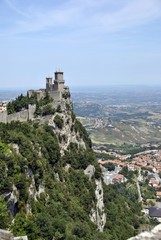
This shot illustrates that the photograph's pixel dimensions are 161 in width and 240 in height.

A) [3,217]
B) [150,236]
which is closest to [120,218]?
[3,217]

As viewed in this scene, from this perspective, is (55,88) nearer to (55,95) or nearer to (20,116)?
(55,95)

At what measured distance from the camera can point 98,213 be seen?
40.9m

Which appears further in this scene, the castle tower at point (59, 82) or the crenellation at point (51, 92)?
the castle tower at point (59, 82)

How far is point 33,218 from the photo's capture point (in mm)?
24797

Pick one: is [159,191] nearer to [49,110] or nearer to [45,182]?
[49,110]

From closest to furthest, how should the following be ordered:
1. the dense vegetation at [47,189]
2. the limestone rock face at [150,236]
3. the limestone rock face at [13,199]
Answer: the limestone rock face at [150,236] → the limestone rock face at [13,199] → the dense vegetation at [47,189]

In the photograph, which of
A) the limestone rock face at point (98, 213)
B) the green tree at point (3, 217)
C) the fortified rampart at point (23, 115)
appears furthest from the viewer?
the limestone rock face at point (98, 213)

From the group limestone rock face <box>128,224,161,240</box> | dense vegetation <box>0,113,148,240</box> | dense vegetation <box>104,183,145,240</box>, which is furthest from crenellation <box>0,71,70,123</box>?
limestone rock face <box>128,224,161,240</box>

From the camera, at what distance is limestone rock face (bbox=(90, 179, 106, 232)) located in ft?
129

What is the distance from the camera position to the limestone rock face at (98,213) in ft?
129

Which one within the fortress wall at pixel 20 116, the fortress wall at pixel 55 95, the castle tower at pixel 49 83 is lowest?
the fortress wall at pixel 20 116

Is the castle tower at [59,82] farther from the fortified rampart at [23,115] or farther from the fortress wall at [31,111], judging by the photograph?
the fortress wall at [31,111]

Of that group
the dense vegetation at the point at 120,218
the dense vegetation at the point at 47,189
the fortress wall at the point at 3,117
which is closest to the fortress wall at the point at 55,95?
the dense vegetation at the point at 47,189

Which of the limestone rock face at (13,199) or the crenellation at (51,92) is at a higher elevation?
the crenellation at (51,92)
